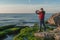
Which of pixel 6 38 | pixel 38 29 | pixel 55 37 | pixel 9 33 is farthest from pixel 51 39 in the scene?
pixel 9 33

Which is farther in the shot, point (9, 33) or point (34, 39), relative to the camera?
point (9, 33)

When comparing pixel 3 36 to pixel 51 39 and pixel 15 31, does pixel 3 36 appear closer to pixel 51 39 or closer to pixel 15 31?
pixel 15 31

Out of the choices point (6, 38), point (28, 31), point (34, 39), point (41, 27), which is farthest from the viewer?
point (6, 38)

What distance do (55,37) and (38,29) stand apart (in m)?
1.48

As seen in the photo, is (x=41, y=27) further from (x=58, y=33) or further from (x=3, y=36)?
(x=3, y=36)

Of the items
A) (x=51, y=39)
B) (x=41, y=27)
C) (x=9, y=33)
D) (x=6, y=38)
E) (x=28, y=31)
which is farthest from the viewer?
(x=9, y=33)

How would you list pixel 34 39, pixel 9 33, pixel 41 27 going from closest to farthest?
pixel 34 39 → pixel 41 27 → pixel 9 33

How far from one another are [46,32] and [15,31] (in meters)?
20.6

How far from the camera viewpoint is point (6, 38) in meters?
30.5

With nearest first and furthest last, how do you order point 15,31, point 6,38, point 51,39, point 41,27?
point 51,39, point 41,27, point 6,38, point 15,31

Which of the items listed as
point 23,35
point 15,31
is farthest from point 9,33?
point 23,35

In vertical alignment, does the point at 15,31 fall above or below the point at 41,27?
below

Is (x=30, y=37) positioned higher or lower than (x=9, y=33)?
higher

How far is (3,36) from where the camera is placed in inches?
1227
